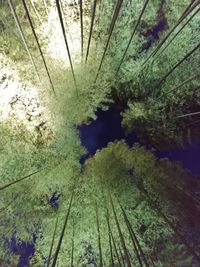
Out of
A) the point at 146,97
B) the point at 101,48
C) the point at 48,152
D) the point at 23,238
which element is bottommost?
the point at 23,238

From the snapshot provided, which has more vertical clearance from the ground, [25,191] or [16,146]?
[16,146]

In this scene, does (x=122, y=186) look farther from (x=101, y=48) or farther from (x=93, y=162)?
(x=101, y=48)

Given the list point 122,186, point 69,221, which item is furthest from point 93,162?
point 69,221

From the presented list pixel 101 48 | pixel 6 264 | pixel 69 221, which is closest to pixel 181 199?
pixel 69 221

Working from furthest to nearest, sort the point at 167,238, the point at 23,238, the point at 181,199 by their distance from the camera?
the point at 23,238
the point at 181,199
the point at 167,238

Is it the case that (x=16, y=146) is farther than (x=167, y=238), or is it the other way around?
(x=16, y=146)

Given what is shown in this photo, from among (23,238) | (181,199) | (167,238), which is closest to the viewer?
(167,238)

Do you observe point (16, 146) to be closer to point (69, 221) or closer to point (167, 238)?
point (69, 221)
